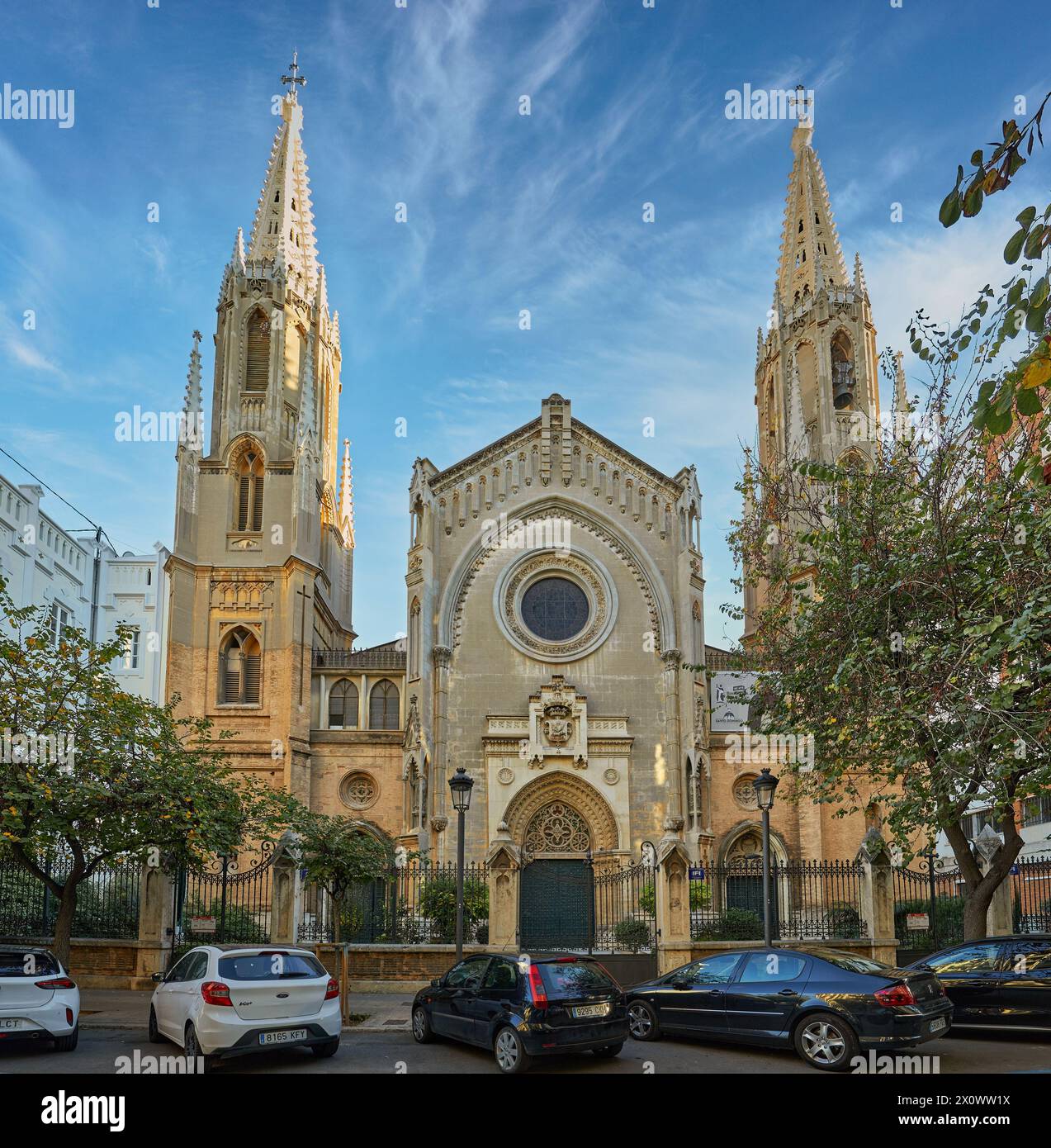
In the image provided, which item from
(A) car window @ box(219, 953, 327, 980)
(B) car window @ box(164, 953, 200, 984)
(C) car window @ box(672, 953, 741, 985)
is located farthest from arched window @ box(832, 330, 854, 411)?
(B) car window @ box(164, 953, 200, 984)

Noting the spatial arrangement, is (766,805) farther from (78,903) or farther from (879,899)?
(78,903)

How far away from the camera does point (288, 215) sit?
42.6m

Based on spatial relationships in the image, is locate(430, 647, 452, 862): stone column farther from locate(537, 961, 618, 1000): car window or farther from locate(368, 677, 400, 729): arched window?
locate(537, 961, 618, 1000): car window

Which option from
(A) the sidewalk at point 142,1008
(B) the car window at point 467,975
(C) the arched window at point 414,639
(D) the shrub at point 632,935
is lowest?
(A) the sidewalk at point 142,1008

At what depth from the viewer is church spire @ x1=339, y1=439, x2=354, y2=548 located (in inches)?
2055

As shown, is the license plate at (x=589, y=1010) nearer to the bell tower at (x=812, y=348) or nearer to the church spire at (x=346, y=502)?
the bell tower at (x=812, y=348)

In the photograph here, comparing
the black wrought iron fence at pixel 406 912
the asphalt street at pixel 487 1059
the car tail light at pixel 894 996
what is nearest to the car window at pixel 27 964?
the asphalt street at pixel 487 1059

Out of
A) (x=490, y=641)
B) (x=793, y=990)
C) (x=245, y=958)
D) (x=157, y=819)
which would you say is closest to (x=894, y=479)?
(x=793, y=990)

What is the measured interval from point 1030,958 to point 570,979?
643cm

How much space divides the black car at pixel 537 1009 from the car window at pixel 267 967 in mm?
1870

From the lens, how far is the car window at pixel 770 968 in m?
12.6

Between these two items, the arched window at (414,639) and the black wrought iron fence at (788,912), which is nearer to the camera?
the black wrought iron fence at (788,912)

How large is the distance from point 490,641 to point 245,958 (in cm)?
2175

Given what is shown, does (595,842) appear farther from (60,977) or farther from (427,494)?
(60,977)
